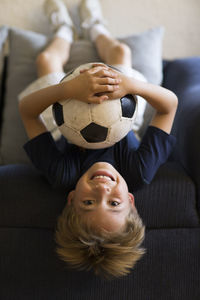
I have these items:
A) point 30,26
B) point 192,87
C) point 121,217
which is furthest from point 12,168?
point 30,26

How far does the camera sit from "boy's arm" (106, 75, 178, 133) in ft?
3.46

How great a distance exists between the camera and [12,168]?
4.35 feet

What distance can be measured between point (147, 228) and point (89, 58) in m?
0.88

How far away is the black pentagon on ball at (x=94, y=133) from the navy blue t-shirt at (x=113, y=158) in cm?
18

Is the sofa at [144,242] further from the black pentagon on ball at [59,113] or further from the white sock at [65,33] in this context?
the white sock at [65,33]

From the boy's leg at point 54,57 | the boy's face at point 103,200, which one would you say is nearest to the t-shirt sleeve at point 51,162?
the boy's face at point 103,200

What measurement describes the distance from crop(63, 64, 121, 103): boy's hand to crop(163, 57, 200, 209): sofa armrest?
1.29 feet

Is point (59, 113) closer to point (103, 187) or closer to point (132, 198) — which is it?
point (103, 187)

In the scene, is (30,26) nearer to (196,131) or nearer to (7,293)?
(196,131)

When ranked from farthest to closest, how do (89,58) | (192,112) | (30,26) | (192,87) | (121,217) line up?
1. (30,26)
2. (89,58)
3. (192,87)
4. (192,112)
5. (121,217)

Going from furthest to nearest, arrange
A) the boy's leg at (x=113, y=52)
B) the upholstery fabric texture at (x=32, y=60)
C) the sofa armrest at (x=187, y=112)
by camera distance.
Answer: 1. the upholstery fabric texture at (x=32, y=60)
2. the boy's leg at (x=113, y=52)
3. the sofa armrest at (x=187, y=112)

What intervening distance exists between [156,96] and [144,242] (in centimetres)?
49

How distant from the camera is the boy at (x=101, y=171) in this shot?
1005mm

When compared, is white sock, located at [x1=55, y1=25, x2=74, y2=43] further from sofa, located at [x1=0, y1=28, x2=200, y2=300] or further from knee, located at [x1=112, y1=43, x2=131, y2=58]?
sofa, located at [x1=0, y1=28, x2=200, y2=300]
